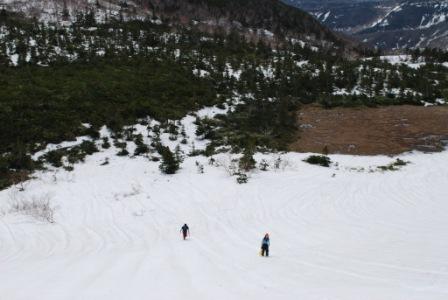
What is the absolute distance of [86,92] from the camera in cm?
2856

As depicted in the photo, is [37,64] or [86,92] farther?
[37,64]

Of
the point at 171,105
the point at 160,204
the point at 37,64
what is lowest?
the point at 160,204

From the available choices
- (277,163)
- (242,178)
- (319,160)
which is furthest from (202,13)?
(242,178)

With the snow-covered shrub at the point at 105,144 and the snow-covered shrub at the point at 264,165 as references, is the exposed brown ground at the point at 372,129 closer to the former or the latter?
the snow-covered shrub at the point at 264,165

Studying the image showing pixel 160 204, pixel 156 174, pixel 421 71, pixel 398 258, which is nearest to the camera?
pixel 398 258

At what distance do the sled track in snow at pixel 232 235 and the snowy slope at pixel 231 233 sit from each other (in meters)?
0.04

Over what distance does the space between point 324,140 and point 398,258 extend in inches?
632

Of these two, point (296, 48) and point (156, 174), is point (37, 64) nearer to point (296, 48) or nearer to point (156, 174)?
point (156, 174)

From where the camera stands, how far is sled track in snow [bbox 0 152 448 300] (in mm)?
8977

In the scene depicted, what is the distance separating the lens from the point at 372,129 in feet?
93.9

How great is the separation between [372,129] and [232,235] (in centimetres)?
1785

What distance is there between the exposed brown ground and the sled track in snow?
1886 millimetres

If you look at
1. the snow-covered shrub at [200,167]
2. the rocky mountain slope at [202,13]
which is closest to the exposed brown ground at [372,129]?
the snow-covered shrub at [200,167]

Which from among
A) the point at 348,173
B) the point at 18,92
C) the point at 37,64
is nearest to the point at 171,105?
the point at 18,92
